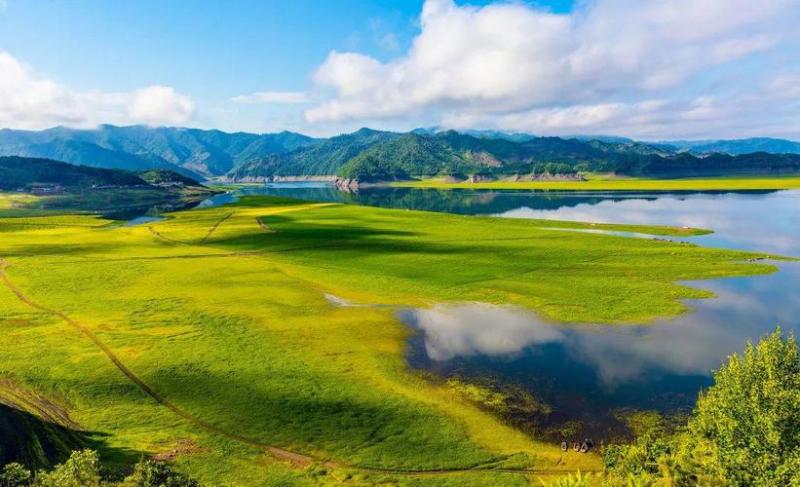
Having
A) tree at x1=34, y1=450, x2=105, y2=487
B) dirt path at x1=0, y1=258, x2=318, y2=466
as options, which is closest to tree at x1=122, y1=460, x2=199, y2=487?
tree at x1=34, y1=450, x2=105, y2=487

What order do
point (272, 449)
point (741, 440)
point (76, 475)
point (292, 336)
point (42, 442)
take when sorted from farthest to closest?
point (292, 336)
point (272, 449)
point (42, 442)
point (741, 440)
point (76, 475)

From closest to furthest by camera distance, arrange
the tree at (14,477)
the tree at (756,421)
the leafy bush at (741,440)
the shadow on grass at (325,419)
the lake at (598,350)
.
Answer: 1. the tree at (14,477)
2. the tree at (756,421)
3. the leafy bush at (741,440)
4. the shadow on grass at (325,419)
5. the lake at (598,350)

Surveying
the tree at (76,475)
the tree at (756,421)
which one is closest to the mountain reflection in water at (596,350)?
the tree at (756,421)

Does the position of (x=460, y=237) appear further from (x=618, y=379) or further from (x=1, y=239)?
(x=1, y=239)

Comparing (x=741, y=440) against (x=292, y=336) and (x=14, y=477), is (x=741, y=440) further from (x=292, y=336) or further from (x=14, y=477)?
(x=292, y=336)

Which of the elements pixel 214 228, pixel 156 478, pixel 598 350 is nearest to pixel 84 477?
pixel 156 478

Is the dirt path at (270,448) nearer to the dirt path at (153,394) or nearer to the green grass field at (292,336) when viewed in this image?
the dirt path at (153,394)

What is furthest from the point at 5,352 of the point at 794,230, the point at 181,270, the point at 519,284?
the point at 794,230

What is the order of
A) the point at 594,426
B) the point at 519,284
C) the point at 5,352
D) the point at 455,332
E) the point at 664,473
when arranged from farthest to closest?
the point at 519,284 < the point at 455,332 < the point at 5,352 < the point at 594,426 < the point at 664,473
